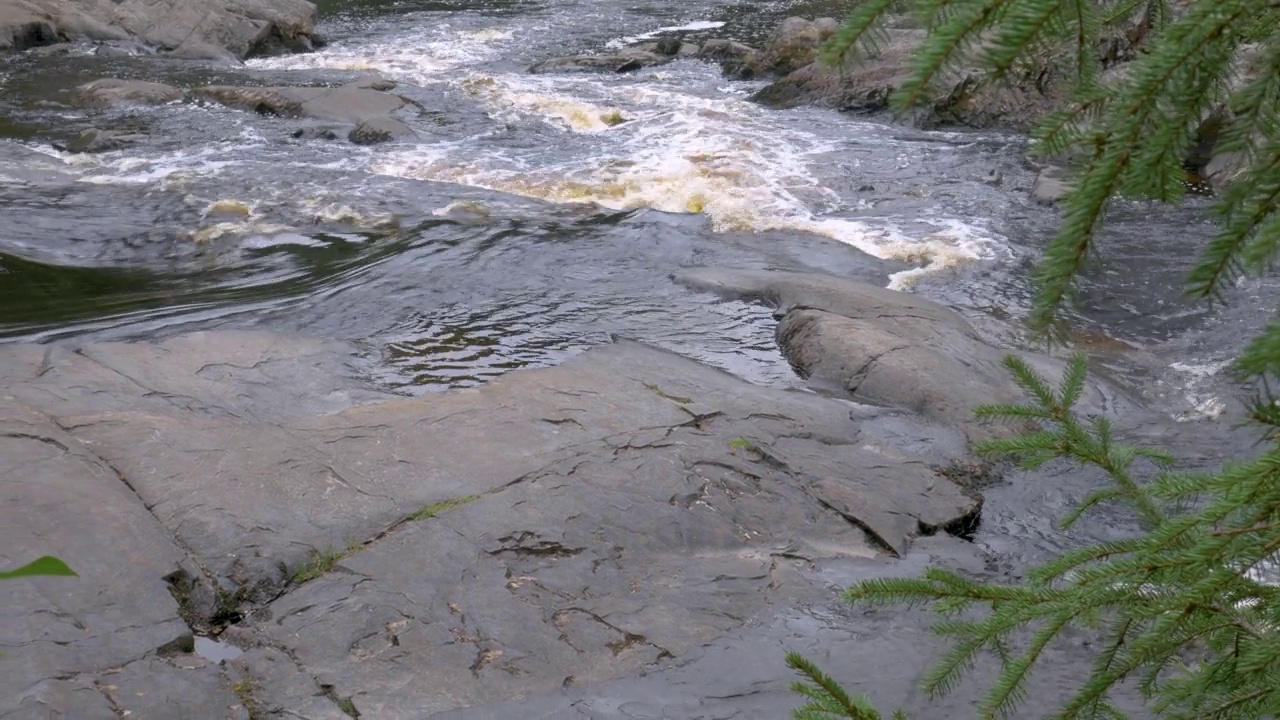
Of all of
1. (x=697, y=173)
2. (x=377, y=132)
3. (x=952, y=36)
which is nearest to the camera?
(x=952, y=36)

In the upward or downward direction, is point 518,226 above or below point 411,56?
below

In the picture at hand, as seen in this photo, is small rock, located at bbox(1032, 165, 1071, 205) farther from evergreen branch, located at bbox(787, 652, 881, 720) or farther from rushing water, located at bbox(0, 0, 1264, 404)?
evergreen branch, located at bbox(787, 652, 881, 720)

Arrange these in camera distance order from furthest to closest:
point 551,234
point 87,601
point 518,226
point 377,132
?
point 377,132
point 518,226
point 551,234
point 87,601

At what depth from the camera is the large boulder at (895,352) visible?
20.9 feet

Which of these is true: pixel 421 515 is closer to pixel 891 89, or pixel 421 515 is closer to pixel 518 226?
pixel 518 226

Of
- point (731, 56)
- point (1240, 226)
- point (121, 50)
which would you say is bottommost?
point (121, 50)

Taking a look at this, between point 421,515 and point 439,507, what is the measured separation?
0.09 meters

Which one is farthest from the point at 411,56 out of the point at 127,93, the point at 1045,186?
the point at 1045,186

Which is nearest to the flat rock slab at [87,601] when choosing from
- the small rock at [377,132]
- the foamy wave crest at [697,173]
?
the foamy wave crest at [697,173]

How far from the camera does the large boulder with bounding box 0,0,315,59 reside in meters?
18.1

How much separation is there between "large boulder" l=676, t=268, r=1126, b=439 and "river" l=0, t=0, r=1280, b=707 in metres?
0.26

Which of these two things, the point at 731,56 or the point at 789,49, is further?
the point at 731,56

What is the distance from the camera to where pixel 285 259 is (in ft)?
28.6

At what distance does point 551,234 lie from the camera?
951cm
